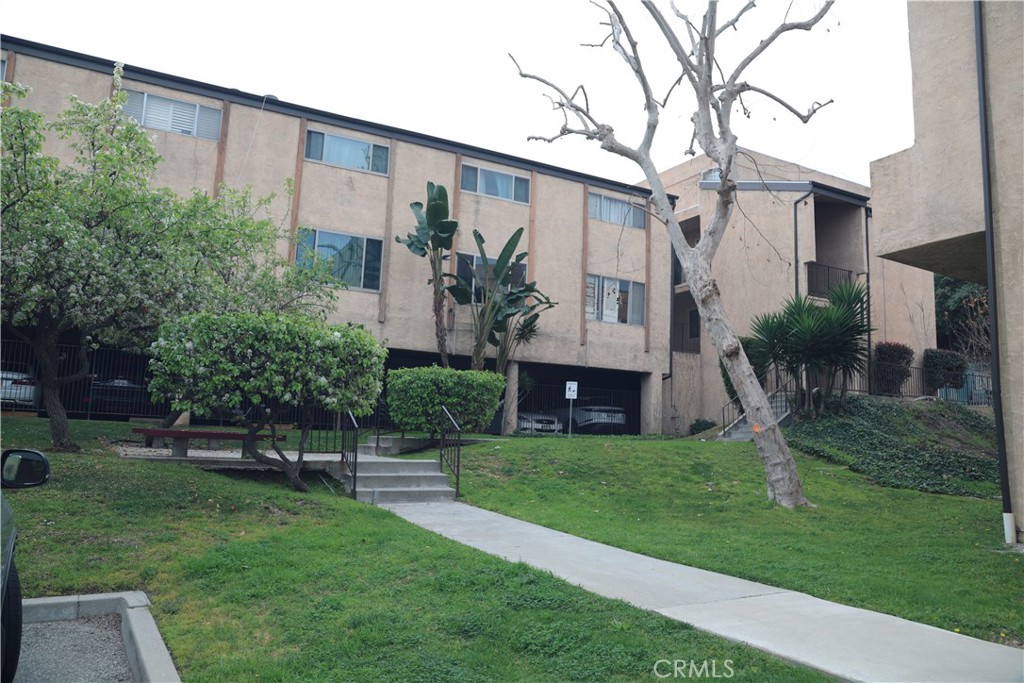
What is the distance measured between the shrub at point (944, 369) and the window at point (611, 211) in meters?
10.6

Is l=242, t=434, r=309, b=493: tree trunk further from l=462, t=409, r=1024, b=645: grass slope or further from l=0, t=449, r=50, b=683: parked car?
l=0, t=449, r=50, b=683: parked car

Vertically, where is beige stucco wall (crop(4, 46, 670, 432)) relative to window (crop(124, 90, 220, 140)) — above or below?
below

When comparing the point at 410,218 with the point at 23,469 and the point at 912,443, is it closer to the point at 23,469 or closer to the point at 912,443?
the point at 912,443

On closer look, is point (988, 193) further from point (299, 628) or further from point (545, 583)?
point (299, 628)

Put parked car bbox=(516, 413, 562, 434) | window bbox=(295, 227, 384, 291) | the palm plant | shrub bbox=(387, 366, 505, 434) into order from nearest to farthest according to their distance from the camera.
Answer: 1. shrub bbox=(387, 366, 505, 434)
2. the palm plant
3. window bbox=(295, 227, 384, 291)
4. parked car bbox=(516, 413, 562, 434)

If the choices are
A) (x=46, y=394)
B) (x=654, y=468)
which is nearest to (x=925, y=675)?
(x=654, y=468)

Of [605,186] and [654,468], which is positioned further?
[605,186]

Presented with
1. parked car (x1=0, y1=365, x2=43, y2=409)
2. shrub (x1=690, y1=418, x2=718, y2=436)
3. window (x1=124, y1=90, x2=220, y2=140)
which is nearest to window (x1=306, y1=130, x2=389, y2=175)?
window (x1=124, y1=90, x2=220, y2=140)

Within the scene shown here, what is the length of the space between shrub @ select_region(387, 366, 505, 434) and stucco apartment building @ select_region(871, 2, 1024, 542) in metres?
7.93

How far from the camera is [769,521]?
10.7m

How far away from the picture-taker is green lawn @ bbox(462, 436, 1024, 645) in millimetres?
6508

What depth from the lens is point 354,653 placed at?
184 inches

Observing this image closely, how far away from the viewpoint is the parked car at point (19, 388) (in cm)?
1642

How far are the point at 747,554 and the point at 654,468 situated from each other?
621cm
